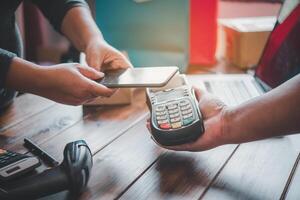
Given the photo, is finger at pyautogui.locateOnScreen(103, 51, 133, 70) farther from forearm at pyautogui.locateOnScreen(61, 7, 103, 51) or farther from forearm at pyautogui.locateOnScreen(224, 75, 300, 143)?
forearm at pyautogui.locateOnScreen(224, 75, 300, 143)

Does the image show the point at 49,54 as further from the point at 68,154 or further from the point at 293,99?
the point at 293,99

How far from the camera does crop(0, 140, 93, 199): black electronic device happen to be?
530 mm

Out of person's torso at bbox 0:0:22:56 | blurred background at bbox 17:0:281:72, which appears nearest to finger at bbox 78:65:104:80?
person's torso at bbox 0:0:22:56

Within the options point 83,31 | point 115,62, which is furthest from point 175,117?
point 83,31

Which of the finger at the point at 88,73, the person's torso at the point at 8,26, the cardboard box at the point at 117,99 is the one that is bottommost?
the cardboard box at the point at 117,99

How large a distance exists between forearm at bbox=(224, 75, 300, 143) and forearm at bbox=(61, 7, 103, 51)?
0.40 m

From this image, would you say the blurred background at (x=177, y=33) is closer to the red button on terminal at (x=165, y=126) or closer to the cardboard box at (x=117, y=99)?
the cardboard box at (x=117, y=99)

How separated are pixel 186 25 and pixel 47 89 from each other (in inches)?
19.4

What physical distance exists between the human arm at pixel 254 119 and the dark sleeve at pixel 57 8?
43 cm

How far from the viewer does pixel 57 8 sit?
0.94 metres

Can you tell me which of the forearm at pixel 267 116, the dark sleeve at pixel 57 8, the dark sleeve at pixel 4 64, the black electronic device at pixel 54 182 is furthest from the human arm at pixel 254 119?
the dark sleeve at pixel 57 8

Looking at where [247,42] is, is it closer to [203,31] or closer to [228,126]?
[203,31]

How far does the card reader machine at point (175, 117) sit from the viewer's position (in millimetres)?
629

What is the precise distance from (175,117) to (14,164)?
0.25 metres
